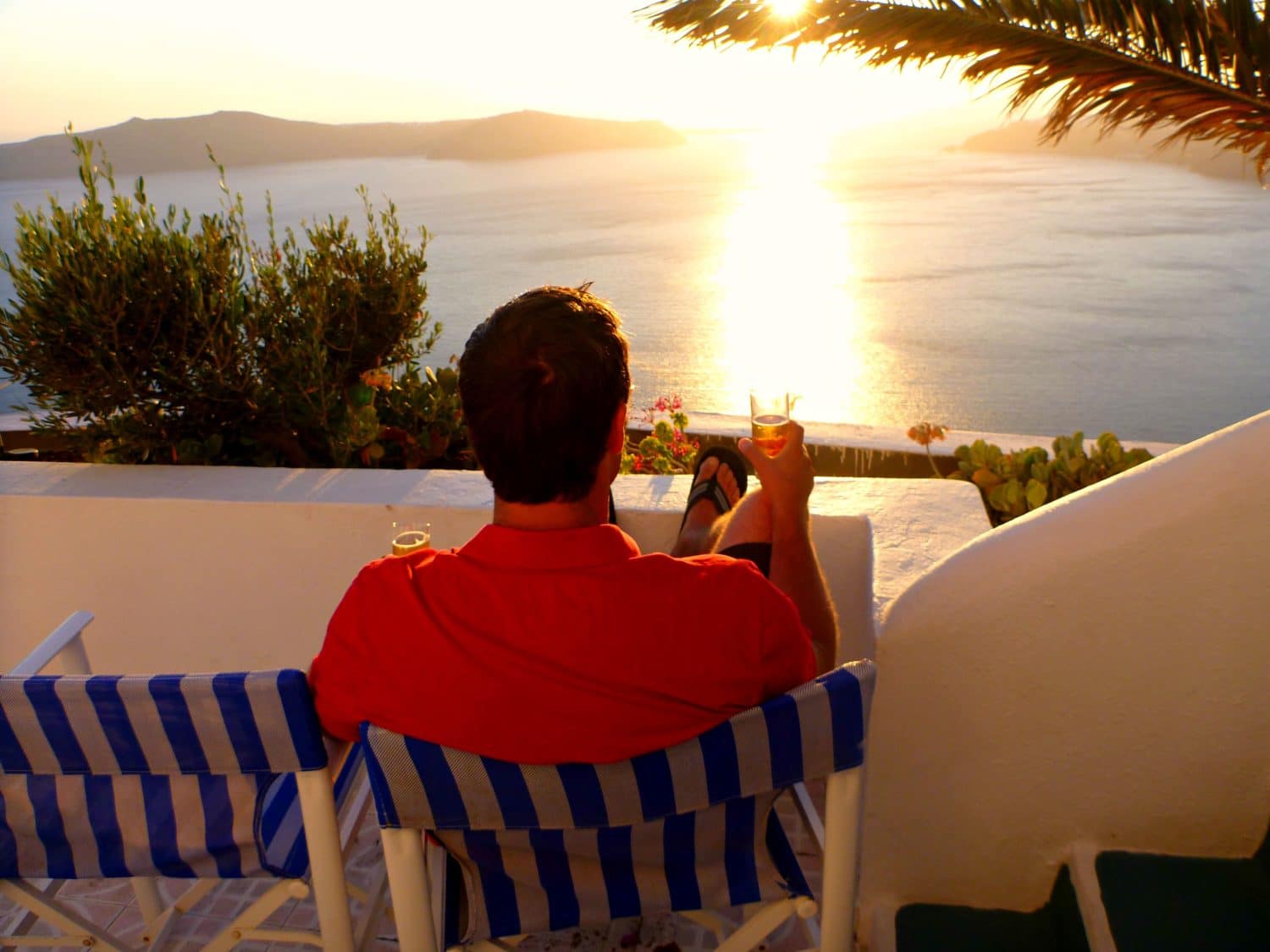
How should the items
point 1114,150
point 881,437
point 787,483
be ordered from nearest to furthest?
point 787,483 → point 881,437 → point 1114,150

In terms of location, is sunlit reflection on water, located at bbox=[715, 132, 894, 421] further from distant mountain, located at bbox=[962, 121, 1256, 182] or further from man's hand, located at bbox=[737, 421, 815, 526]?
distant mountain, located at bbox=[962, 121, 1256, 182]

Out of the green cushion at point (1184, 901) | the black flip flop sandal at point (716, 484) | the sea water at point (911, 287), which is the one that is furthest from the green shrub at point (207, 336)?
the green cushion at point (1184, 901)

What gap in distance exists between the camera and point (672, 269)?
34656mm

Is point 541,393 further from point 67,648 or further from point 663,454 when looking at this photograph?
point 663,454

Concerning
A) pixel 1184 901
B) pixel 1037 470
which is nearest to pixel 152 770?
pixel 1184 901

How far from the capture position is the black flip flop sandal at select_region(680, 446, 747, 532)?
2227 mm

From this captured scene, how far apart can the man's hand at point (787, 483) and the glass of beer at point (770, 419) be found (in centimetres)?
22

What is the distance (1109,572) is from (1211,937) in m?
0.58

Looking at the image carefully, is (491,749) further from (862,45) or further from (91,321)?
(862,45)

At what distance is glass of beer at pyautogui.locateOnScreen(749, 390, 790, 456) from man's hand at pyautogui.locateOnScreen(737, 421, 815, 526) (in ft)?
0.73

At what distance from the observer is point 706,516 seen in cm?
220

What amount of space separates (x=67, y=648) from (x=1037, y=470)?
300 centimetres

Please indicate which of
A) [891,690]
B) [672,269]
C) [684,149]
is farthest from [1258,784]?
[684,149]

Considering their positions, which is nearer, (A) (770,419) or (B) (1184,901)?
(B) (1184,901)
